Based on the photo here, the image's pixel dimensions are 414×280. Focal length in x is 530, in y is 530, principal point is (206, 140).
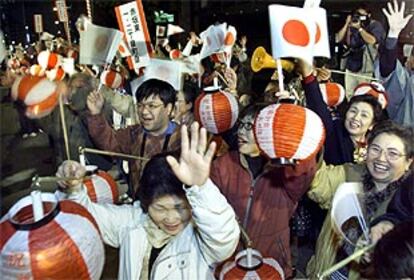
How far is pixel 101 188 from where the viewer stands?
7.20 feet

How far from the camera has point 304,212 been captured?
298 centimetres

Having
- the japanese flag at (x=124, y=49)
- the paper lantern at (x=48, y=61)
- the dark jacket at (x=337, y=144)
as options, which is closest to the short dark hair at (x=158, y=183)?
the dark jacket at (x=337, y=144)

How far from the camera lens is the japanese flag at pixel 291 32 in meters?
2.00

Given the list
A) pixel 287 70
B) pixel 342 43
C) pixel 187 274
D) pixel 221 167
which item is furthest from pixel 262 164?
pixel 342 43

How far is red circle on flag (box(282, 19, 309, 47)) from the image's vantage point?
2.00 meters

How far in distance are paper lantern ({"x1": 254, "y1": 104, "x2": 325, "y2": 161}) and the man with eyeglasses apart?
933 mm

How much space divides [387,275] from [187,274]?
0.68 metres

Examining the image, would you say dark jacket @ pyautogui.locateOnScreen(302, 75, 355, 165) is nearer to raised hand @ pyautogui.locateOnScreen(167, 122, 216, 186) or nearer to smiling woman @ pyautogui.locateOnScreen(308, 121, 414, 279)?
smiling woman @ pyautogui.locateOnScreen(308, 121, 414, 279)

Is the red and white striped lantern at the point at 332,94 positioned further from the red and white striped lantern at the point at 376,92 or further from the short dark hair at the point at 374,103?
the short dark hair at the point at 374,103

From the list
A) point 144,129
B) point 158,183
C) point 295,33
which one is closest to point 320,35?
point 295,33

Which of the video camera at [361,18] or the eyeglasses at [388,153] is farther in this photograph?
the video camera at [361,18]

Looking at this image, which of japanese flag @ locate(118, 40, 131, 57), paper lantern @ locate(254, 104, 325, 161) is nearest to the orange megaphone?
japanese flag @ locate(118, 40, 131, 57)

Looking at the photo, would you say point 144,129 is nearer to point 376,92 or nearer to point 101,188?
point 101,188

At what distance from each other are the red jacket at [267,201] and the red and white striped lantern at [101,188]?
1.53 ft
